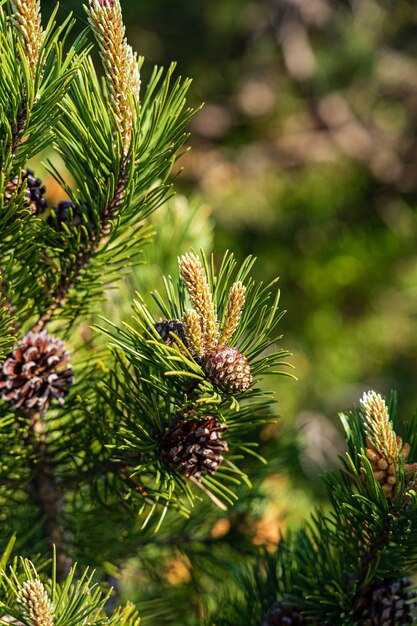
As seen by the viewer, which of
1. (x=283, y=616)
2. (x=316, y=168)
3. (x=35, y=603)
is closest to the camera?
(x=35, y=603)

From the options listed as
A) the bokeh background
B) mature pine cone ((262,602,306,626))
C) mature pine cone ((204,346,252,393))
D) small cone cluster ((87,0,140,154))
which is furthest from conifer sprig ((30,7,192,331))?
the bokeh background

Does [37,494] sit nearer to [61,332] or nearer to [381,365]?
[61,332]

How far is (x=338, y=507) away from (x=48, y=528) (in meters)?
0.20

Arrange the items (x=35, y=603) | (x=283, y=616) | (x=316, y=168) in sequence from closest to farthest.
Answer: (x=35, y=603) → (x=283, y=616) → (x=316, y=168)

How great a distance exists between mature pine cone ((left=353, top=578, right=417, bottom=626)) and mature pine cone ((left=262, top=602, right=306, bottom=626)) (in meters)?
0.04

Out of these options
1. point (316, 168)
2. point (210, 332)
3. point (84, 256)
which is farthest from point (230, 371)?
point (316, 168)

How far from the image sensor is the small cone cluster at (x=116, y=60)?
360mm

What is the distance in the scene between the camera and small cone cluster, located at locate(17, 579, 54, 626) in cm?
34

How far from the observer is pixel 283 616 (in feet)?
1.45

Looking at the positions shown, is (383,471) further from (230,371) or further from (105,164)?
(105,164)

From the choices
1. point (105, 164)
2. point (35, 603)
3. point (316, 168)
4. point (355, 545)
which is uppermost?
point (316, 168)

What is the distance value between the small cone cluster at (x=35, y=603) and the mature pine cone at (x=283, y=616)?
16cm

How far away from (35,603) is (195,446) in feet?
0.37

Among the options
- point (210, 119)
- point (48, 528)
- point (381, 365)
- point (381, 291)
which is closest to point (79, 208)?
point (48, 528)
